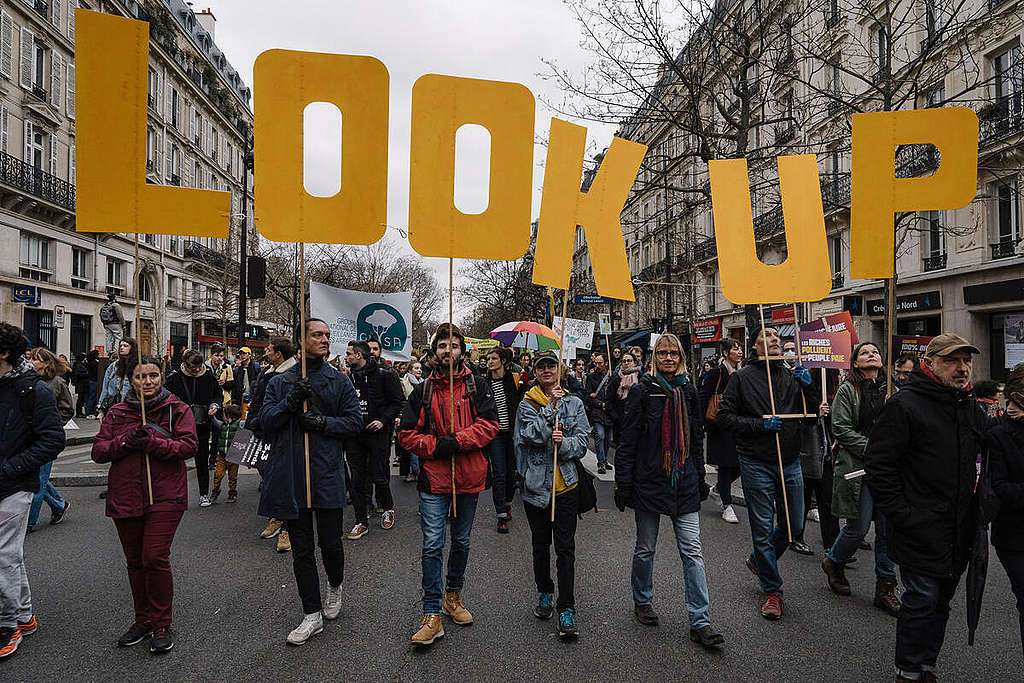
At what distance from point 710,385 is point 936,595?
4.00 metres

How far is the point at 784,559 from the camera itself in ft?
18.1

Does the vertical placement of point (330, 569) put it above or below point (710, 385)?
below

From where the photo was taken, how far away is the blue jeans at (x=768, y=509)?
434cm

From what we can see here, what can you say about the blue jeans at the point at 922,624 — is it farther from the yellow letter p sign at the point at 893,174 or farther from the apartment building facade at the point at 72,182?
the apartment building facade at the point at 72,182

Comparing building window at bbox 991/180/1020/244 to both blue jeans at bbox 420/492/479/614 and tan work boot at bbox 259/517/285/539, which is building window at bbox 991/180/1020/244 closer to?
blue jeans at bbox 420/492/479/614

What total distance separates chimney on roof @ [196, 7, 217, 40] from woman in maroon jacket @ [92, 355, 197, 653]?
166ft

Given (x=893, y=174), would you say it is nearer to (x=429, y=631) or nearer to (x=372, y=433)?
(x=429, y=631)

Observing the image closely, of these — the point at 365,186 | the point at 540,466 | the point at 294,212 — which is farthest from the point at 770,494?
the point at 294,212

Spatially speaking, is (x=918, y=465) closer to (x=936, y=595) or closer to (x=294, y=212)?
(x=936, y=595)

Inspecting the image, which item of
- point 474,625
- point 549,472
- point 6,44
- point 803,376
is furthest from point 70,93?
point 803,376

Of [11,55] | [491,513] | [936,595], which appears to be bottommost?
[491,513]

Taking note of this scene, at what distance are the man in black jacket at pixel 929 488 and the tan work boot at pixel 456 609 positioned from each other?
2.43m

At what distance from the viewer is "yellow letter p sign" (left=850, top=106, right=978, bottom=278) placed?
4.93 m

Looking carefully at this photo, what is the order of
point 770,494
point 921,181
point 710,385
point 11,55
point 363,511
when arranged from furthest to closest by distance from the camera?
point 11,55 < point 710,385 < point 363,511 < point 921,181 < point 770,494
